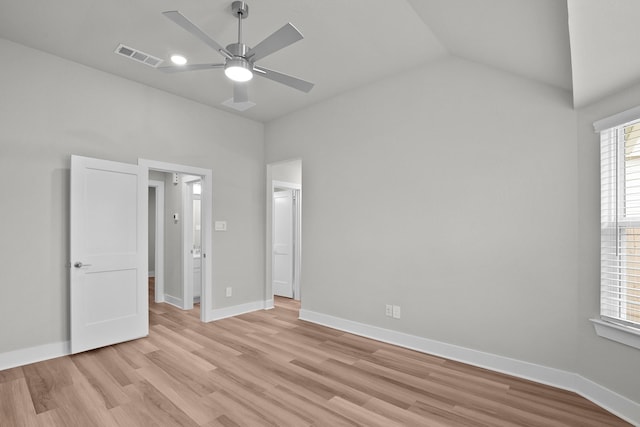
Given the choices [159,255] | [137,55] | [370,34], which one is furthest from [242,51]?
[159,255]

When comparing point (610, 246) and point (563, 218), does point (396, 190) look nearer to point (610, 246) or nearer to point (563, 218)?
point (563, 218)

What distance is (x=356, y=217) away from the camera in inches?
156

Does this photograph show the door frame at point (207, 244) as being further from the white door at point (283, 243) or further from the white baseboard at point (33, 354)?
the white door at point (283, 243)

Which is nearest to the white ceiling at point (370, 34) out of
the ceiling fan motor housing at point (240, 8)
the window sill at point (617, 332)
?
the ceiling fan motor housing at point (240, 8)

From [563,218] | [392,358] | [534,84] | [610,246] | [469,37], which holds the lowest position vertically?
[392,358]

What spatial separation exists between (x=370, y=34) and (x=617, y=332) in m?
2.96

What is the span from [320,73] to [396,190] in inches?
61.2

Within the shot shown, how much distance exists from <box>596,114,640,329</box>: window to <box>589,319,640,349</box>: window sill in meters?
0.05

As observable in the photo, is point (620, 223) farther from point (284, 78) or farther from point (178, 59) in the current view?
point (178, 59)

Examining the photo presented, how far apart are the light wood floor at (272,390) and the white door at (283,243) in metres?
2.45

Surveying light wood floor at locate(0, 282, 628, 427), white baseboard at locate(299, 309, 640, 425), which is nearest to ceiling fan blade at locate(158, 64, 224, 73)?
light wood floor at locate(0, 282, 628, 427)

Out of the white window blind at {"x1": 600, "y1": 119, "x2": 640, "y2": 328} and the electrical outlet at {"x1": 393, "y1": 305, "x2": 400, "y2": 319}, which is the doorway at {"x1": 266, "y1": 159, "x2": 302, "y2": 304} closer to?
the electrical outlet at {"x1": 393, "y1": 305, "x2": 400, "y2": 319}

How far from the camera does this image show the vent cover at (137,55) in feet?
10.1

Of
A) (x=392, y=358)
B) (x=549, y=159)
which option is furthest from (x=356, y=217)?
(x=549, y=159)
